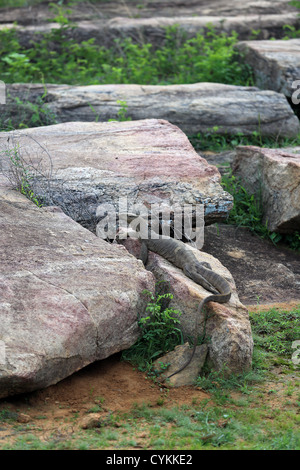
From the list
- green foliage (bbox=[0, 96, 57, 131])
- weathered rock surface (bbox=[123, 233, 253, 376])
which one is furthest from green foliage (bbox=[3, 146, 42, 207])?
green foliage (bbox=[0, 96, 57, 131])

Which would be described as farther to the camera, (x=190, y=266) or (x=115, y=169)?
(x=115, y=169)

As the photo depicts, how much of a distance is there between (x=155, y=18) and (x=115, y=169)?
8.49 m

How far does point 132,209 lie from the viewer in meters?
6.52

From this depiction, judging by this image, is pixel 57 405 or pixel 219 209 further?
pixel 219 209

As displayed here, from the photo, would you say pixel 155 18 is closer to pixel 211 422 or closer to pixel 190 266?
pixel 190 266

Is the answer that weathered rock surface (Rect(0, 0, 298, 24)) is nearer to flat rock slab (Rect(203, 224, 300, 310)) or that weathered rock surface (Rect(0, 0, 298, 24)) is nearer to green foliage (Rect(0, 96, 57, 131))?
green foliage (Rect(0, 96, 57, 131))

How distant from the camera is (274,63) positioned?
415 inches

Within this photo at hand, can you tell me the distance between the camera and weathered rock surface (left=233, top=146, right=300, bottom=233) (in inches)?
288

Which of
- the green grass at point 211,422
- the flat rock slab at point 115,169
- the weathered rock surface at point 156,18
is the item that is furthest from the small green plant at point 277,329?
the weathered rock surface at point 156,18

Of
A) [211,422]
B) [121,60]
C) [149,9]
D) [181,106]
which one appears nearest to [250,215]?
[181,106]

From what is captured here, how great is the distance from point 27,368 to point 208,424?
1.30 meters

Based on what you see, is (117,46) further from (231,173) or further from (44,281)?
(44,281)

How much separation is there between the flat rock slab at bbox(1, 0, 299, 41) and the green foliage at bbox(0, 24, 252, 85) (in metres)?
0.36
